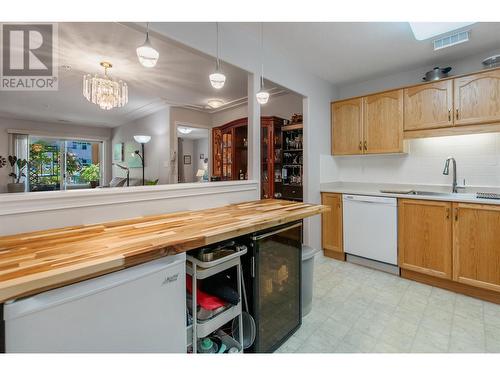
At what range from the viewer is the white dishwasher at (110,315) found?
0.73 m

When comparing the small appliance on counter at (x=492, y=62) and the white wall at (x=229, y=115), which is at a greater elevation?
the white wall at (x=229, y=115)

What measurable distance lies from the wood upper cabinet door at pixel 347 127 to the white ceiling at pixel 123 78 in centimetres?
139

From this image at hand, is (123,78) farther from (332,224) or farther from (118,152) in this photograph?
(118,152)

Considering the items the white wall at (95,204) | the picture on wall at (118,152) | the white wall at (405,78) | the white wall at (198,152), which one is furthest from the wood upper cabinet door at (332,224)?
the picture on wall at (118,152)

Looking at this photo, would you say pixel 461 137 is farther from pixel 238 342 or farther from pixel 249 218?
pixel 238 342

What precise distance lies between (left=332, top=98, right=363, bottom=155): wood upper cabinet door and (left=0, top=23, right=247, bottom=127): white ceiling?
4.56 ft

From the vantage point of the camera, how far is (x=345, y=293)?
7.91ft

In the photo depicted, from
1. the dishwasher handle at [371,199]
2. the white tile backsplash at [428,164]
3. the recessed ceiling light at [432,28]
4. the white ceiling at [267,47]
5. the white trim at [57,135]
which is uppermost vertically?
the white ceiling at [267,47]

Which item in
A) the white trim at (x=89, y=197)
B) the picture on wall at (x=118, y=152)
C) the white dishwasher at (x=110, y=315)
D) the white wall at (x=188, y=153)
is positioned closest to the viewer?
the white dishwasher at (x=110, y=315)

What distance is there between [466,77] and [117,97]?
3965mm

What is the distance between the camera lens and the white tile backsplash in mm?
2648

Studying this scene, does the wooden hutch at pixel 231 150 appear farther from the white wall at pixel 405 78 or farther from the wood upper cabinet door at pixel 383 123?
the wood upper cabinet door at pixel 383 123

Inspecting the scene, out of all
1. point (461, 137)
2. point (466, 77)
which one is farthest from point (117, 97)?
point (461, 137)

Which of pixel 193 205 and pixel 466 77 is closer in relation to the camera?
pixel 193 205
